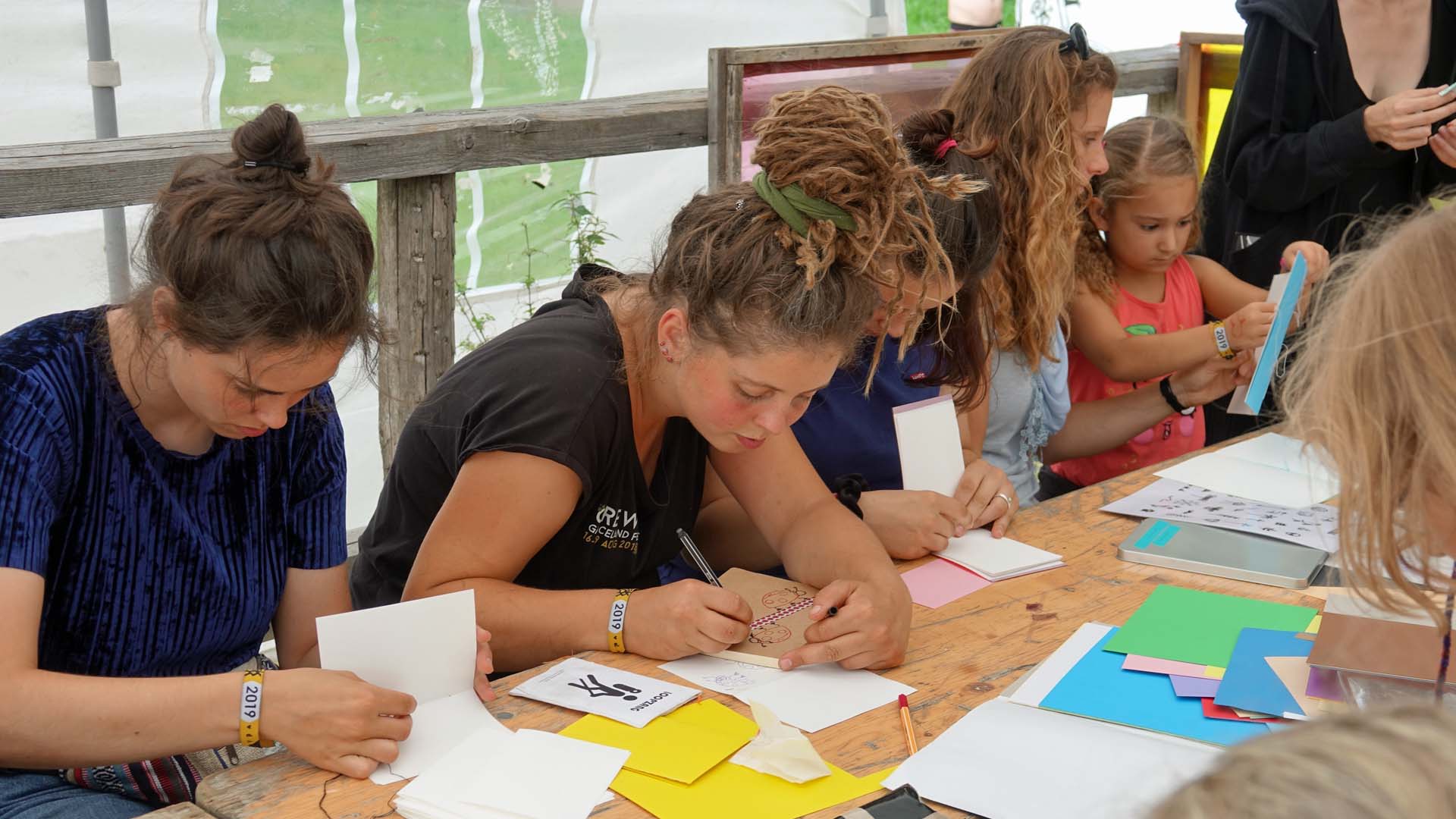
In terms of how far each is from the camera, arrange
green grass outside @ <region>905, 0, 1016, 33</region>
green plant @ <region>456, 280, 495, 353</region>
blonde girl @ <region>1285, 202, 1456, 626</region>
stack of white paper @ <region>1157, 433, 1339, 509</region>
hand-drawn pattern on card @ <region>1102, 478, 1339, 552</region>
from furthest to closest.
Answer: green grass outside @ <region>905, 0, 1016, 33</region> → green plant @ <region>456, 280, 495, 353</region> → stack of white paper @ <region>1157, 433, 1339, 509</region> → hand-drawn pattern on card @ <region>1102, 478, 1339, 552</region> → blonde girl @ <region>1285, 202, 1456, 626</region>

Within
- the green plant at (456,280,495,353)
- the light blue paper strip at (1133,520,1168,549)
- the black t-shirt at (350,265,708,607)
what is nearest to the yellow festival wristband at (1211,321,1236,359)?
the light blue paper strip at (1133,520,1168,549)

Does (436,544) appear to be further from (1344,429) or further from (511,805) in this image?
(1344,429)

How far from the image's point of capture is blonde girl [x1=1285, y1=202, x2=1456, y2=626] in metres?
0.98

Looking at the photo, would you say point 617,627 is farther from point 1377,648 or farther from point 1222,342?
point 1222,342

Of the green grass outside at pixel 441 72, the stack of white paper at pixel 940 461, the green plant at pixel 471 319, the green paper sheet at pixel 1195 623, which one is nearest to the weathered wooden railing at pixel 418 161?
the green grass outside at pixel 441 72

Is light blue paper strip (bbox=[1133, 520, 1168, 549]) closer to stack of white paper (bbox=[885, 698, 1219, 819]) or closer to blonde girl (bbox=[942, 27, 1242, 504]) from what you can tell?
blonde girl (bbox=[942, 27, 1242, 504])

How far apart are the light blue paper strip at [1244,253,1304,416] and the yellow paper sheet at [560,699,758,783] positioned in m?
1.29

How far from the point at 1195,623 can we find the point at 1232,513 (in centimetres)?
49

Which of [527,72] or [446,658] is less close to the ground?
[527,72]

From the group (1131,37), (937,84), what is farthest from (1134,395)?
(1131,37)

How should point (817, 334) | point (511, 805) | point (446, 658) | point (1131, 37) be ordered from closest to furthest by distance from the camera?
1. point (511, 805)
2. point (446, 658)
3. point (817, 334)
4. point (1131, 37)

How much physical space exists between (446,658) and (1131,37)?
17.6ft

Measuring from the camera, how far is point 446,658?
1.46 meters

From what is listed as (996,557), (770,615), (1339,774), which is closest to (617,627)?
(770,615)
